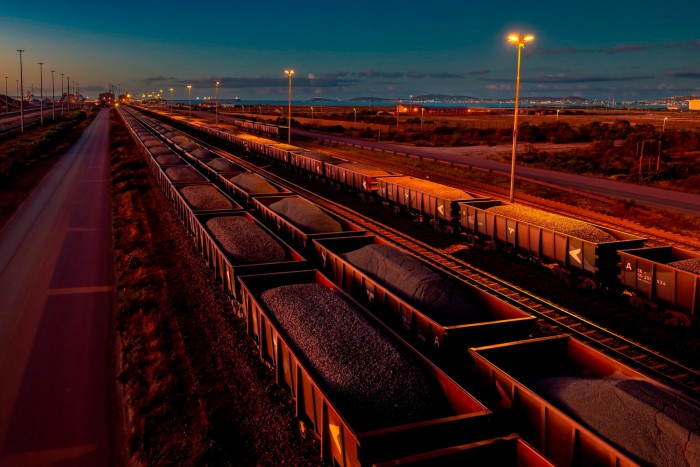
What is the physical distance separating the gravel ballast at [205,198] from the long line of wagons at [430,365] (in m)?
5.60

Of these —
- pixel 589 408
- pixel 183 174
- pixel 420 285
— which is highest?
pixel 183 174

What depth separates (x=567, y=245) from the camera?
59.3 ft

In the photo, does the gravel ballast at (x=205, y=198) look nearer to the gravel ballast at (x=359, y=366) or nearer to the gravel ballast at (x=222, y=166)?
the gravel ballast at (x=222, y=166)

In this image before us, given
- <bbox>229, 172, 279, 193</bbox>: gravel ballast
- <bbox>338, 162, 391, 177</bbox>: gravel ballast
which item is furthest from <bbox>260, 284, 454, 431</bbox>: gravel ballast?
<bbox>338, 162, 391, 177</bbox>: gravel ballast

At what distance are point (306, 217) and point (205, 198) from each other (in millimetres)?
7330

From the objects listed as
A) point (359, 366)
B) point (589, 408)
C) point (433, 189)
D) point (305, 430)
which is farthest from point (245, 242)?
point (433, 189)

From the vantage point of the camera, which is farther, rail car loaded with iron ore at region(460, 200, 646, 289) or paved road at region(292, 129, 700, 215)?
paved road at region(292, 129, 700, 215)

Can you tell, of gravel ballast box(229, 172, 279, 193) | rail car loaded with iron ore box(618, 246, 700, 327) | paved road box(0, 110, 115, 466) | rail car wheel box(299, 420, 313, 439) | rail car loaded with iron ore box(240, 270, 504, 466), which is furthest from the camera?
gravel ballast box(229, 172, 279, 193)

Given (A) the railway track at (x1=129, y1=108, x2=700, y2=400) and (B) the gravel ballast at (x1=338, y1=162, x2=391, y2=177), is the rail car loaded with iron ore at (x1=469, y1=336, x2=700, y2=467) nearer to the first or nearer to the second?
(A) the railway track at (x1=129, y1=108, x2=700, y2=400)

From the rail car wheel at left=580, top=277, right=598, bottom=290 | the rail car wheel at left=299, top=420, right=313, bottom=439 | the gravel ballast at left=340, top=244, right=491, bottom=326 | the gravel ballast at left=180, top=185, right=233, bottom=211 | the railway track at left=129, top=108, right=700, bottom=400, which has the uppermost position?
the gravel ballast at left=180, top=185, right=233, bottom=211

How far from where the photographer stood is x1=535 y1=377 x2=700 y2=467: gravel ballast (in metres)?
7.36

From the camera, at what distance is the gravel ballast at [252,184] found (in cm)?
3012

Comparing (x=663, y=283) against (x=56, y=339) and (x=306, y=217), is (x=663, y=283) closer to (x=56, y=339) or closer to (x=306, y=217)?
(x=306, y=217)

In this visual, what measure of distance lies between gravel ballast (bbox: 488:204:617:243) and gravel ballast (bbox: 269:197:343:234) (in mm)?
7024
